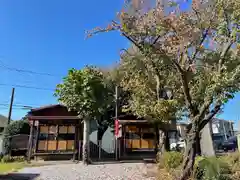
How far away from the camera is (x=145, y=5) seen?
29.6ft

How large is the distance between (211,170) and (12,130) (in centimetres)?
1873

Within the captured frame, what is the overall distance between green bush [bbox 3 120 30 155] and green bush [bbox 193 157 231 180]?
16.5m

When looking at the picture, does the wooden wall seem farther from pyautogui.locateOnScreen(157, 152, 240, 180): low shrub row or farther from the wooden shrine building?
pyautogui.locateOnScreen(157, 152, 240, 180): low shrub row

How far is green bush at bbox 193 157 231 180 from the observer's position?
24.1ft

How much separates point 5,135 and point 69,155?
6.32m

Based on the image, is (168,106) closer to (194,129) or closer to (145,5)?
(194,129)

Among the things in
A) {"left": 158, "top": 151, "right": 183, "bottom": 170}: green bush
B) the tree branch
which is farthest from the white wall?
the tree branch

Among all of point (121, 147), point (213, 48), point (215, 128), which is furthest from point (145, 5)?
point (215, 128)

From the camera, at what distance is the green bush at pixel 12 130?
62.4ft

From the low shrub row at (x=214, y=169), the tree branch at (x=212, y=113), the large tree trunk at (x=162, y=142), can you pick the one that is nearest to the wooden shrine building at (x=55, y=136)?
the large tree trunk at (x=162, y=142)

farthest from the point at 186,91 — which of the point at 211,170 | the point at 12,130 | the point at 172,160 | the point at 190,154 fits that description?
the point at 12,130

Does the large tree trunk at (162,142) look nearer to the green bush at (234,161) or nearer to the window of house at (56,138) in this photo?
the green bush at (234,161)

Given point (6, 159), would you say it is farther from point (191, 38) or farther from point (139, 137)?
point (191, 38)

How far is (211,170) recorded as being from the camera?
7480mm
